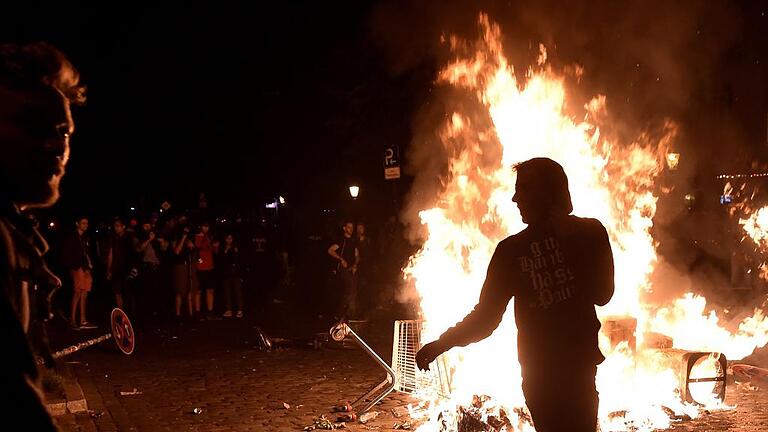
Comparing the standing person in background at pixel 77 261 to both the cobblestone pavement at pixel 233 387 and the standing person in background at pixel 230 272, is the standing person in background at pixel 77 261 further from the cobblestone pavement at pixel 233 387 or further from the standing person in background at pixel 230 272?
the standing person in background at pixel 230 272

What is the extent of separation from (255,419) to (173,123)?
2870 cm

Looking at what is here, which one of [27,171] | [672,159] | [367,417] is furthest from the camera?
[672,159]

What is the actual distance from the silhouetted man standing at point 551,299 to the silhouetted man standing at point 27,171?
7.92 ft

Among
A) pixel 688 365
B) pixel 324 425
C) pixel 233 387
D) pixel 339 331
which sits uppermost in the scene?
pixel 339 331

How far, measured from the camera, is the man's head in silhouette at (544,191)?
12.6 feet

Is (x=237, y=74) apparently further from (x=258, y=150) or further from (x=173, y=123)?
(x=173, y=123)

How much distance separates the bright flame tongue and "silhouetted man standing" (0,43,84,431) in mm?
5066

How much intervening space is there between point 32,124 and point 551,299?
105 inches

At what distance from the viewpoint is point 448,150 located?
22.3 metres

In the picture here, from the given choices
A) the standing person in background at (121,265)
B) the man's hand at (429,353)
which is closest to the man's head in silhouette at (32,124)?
the man's hand at (429,353)

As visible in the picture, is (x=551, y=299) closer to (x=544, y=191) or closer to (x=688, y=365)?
(x=544, y=191)

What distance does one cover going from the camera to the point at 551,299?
374 cm

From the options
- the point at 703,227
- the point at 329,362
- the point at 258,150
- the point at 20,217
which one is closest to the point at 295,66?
the point at 258,150

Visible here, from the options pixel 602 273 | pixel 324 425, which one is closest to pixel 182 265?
pixel 324 425
